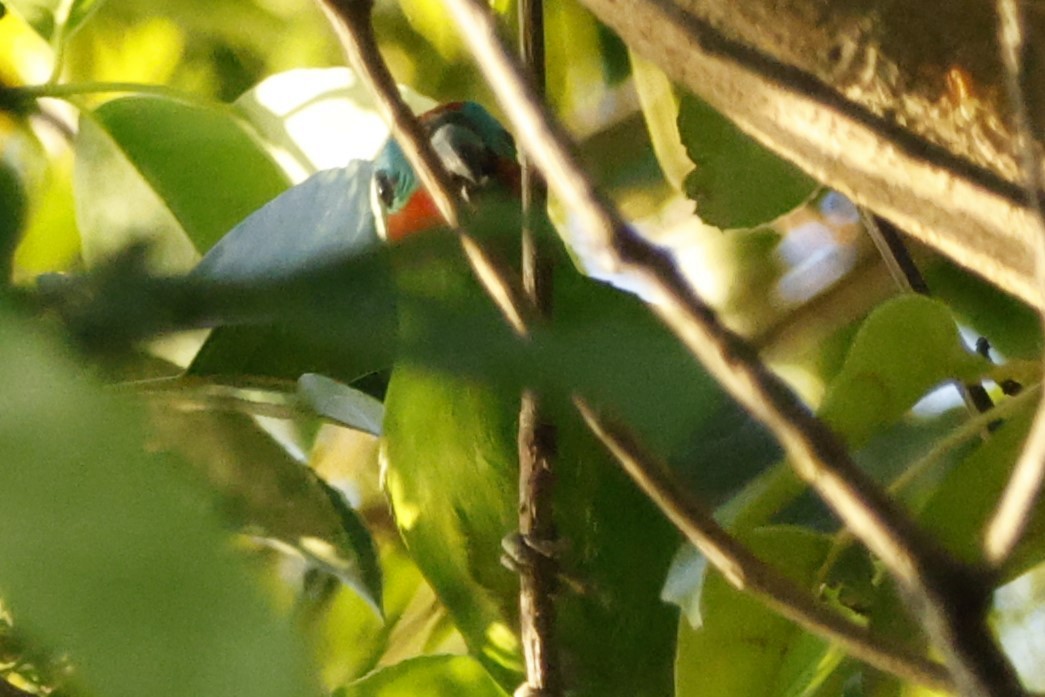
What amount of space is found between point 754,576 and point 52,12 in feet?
2.27

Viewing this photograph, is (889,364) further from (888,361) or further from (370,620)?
→ (370,620)

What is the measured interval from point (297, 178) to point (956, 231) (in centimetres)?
56

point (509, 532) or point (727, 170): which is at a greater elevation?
point (727, 170)

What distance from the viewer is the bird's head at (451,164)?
89cm

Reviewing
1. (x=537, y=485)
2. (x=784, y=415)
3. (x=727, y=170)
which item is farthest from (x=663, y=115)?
(x=784, y=415)

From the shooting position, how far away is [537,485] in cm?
53

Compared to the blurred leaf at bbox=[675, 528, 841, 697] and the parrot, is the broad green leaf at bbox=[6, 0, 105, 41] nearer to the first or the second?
the parrot

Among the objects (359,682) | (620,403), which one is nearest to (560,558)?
(359,682)

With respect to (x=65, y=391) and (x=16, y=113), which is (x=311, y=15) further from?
(x=65, y=391)

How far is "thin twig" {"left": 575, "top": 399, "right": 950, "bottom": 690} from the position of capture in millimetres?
238

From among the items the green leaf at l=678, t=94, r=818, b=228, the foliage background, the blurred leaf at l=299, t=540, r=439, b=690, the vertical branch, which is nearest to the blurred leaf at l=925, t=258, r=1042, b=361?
the foliage background

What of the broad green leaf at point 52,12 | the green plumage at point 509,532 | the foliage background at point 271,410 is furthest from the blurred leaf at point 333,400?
the broad green leaf at point 52,12

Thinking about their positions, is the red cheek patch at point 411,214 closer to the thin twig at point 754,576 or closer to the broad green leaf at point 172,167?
the broad green leaf at point 172,167

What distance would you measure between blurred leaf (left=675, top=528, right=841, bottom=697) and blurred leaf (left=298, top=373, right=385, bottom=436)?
204 mm
